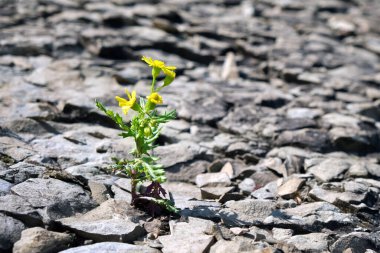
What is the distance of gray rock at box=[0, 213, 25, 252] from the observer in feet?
9.46

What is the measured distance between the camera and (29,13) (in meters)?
7.62

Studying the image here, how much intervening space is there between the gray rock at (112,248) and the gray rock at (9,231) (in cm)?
31

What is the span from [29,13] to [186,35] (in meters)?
2.38

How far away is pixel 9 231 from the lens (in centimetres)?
295

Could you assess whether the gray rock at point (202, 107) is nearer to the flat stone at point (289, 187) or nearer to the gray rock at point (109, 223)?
the flat stone at point (289, 187)

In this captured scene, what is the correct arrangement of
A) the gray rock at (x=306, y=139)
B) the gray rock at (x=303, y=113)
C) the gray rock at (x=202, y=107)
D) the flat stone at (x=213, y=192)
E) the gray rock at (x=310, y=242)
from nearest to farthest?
the gray rock at (x=310, y=242), the flat stone at (x=213, y=192), the gray rock at (x=306, y=139), the gray rock at (x=202, y=107), the gray rock at (x=303, y=113)

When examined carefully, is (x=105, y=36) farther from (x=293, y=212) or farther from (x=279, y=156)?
(x=293, y=212)

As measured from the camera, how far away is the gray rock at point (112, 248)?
9.55 ft

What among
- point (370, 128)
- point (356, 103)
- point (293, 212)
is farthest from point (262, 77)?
point (293, 212)

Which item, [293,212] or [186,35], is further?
[186,35]

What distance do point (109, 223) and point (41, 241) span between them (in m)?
0.46

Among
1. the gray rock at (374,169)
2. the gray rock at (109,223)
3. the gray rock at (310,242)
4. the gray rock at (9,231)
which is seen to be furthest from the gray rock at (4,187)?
the gray rock at (374,169)

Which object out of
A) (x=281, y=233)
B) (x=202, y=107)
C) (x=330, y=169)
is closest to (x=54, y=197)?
(x=281, y=233)

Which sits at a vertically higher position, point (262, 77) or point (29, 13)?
point (29, 13)
